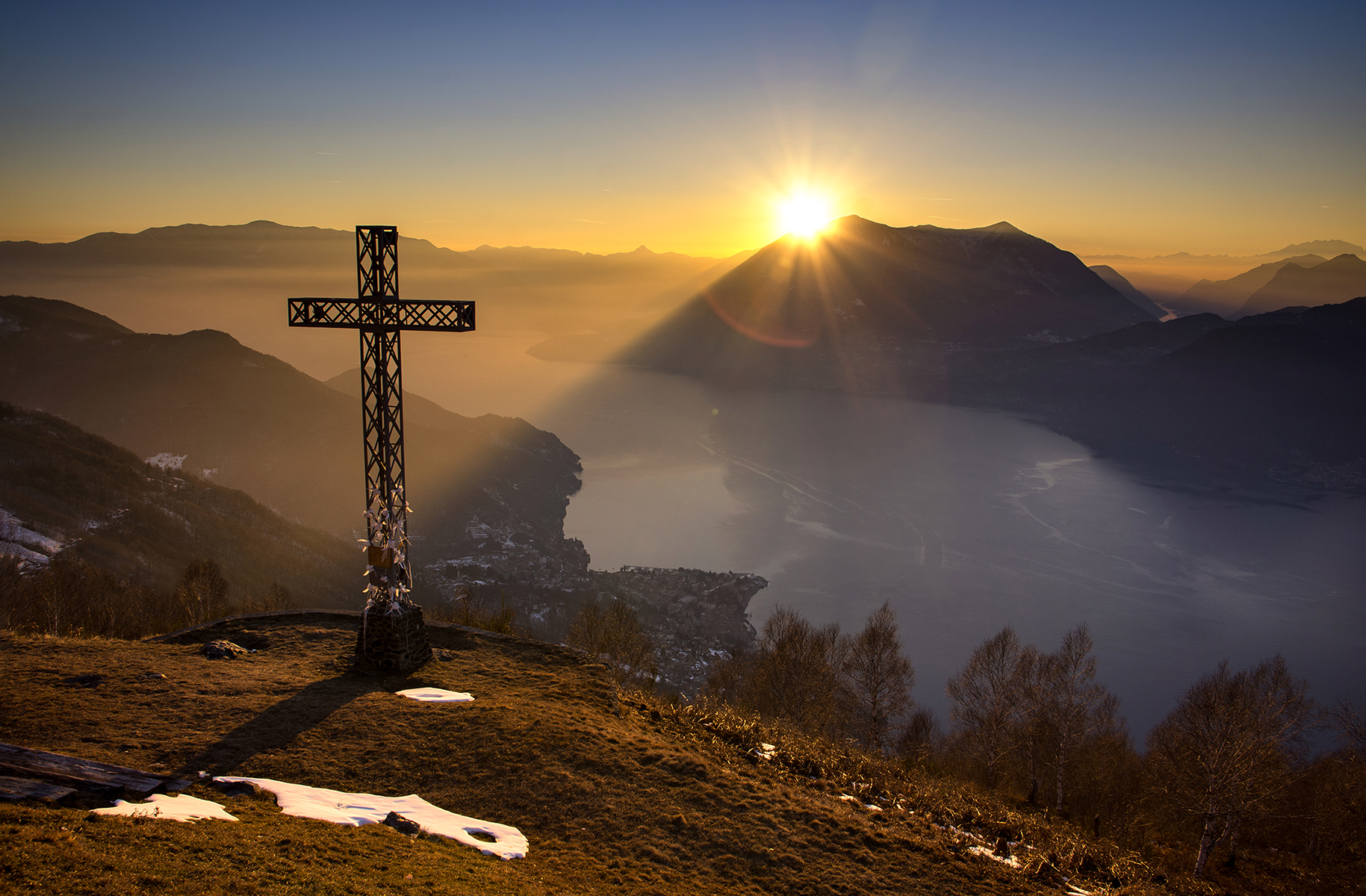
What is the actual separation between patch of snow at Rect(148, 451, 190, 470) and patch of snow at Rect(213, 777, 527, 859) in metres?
134

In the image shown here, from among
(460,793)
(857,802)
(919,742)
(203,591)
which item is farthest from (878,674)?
(203,591)

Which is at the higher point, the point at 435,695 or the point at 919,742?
the point at 435,695

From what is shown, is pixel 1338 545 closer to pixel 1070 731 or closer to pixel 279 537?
pixel 1070 731

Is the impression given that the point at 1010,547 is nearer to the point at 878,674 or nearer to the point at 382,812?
the point at 878,674

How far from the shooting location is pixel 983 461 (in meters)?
162

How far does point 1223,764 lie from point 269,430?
5595 inches

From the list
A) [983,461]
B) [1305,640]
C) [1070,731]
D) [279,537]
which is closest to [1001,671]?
[1070,731]

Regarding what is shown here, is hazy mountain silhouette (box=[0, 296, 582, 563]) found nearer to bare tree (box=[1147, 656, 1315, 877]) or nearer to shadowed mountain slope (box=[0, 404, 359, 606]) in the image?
shadowed mountain slope (box=[0, 404, 359, 606])

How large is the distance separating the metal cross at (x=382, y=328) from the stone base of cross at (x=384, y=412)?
2cm

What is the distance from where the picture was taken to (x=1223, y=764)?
23469 mm

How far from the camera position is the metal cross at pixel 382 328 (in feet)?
61.9

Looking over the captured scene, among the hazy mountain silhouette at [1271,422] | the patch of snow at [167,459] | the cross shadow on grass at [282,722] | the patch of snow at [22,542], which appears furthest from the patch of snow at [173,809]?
the hazy mountain silhouette at [1271,422]

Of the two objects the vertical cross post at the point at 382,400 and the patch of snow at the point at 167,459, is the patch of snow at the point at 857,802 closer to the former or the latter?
the vertical cross post at the point at 382,400

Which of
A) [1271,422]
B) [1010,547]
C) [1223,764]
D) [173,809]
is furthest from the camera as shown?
[1271,422]
